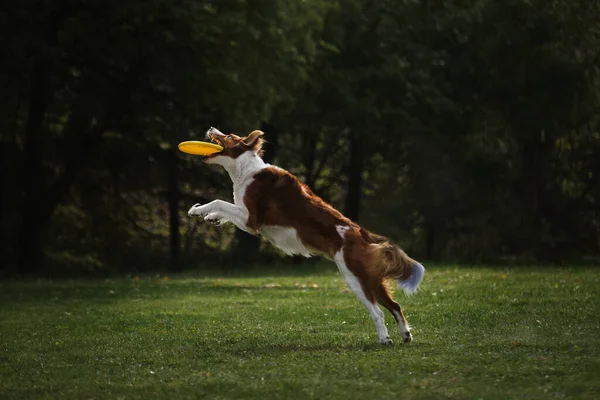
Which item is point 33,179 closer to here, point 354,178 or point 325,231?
point 354,178

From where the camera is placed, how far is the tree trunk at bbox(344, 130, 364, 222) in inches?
1515

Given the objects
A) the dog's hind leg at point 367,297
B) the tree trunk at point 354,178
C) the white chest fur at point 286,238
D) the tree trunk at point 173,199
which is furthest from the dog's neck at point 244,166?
the tree trunk at point 354,178

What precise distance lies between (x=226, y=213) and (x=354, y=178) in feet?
88.4

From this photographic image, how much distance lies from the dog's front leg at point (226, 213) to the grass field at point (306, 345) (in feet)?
4.68

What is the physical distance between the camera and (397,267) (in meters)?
12.1

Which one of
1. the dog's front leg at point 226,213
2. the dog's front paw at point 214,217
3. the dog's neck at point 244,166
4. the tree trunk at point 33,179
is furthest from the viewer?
the tree trunk at point 33,179

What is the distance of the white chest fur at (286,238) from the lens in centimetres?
1228

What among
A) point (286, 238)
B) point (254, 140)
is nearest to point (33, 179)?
point (254, 140)

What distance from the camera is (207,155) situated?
1306cm

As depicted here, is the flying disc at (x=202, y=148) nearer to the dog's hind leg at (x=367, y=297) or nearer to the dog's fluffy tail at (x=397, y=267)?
the dog's hind leg at (x=367, y=297)

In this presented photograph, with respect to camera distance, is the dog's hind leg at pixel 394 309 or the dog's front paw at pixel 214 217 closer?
the dog's hind leg at pixel 394 309

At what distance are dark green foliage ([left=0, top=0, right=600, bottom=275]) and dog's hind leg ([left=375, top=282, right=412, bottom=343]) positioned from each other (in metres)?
14.4

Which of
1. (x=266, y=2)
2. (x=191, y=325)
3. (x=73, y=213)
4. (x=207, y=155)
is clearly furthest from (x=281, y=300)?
(x=73, y=213)

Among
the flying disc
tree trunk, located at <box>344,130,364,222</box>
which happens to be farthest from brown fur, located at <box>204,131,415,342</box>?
tree trunk, located at <box>344,130,364,222</box>
